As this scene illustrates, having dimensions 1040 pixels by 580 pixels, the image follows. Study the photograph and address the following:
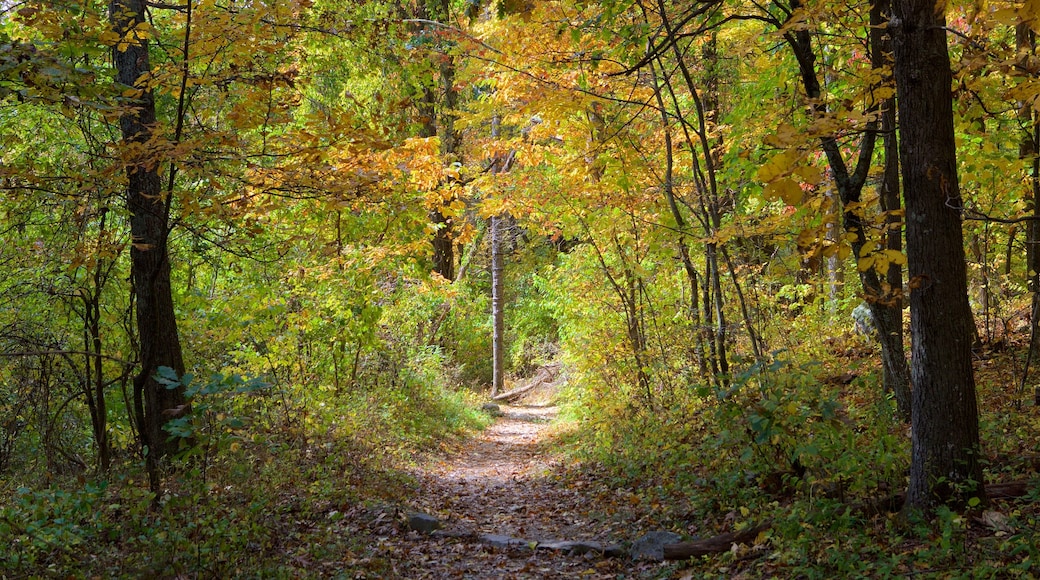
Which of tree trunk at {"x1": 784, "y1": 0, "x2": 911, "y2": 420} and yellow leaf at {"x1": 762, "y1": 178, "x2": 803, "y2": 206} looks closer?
yellow leaf at {"x1": 762, "y1": 178, "x2": 803, "y2": 206}

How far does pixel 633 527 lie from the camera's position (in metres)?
6.05

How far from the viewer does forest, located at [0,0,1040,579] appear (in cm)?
404

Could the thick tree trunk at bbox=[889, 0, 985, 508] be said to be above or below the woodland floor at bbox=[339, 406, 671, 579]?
above

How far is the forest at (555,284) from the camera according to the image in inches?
159

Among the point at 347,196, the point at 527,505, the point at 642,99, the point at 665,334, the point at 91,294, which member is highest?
the point at 642,99

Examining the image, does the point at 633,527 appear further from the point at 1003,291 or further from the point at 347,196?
the point at 1003,291

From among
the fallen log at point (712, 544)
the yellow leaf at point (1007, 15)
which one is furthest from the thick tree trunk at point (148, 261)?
the yellow leaf at point (1007, 15)

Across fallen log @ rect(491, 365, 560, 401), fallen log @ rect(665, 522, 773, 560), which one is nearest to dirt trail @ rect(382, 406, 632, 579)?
fallen log @ rect(665, 522, 773, 560)

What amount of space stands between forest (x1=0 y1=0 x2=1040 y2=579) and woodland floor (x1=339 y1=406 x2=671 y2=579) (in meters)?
0.05

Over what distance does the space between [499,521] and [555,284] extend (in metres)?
6.43

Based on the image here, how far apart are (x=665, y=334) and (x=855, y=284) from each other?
6.19 metres

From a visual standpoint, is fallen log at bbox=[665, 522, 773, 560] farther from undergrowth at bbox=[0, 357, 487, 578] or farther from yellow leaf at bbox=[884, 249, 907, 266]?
undergrowth at bbox=[0, 357, 487, 578]

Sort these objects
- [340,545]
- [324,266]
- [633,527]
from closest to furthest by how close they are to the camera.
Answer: [340,545] < [633,527] < [324,266]

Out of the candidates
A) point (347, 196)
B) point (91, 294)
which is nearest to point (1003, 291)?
point (347, 196)
